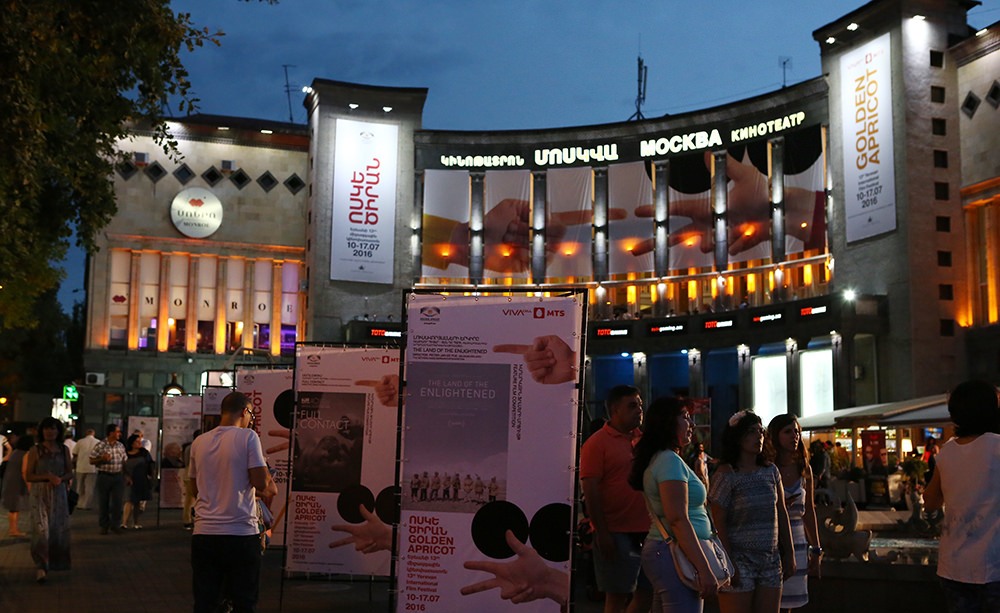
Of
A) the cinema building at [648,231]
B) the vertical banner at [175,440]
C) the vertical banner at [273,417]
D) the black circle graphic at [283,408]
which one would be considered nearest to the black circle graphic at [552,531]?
the black circle graphic at [283,408]

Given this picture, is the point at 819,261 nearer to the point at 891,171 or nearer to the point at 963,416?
the point at 891,171

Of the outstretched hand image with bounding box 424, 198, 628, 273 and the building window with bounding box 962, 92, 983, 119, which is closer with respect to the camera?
the building window with bounding box 962, 92, 983, 119

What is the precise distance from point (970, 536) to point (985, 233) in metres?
39.8

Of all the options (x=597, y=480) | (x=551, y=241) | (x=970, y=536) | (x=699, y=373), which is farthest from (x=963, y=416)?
(x=551, y=241)

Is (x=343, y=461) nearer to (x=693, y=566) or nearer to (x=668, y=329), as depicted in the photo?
(x=693, y=566)

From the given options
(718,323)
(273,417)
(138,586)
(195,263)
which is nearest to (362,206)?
(195,263)

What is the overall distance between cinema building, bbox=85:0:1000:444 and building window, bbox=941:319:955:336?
326mm

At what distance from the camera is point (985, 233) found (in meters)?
42.3

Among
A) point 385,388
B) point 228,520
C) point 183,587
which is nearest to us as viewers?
point 228,520

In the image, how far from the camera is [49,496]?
14297 mm

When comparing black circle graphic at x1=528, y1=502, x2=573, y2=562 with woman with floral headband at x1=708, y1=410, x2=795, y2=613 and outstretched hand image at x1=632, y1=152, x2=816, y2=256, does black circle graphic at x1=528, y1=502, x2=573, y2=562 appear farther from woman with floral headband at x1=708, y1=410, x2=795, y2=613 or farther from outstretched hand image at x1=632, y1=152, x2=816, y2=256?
outstretched hand image at x1=632, y1=152, x2=816, y2=256

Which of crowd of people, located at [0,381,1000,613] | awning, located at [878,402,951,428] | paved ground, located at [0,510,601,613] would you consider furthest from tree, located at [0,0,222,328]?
awning, located at [878,402,951,428]

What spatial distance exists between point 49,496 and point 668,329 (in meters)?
38.7

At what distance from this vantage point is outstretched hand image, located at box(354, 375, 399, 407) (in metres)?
12.3
